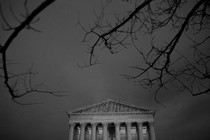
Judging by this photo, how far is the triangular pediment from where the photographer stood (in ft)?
107

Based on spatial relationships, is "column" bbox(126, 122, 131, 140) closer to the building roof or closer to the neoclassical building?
the neoclassical building

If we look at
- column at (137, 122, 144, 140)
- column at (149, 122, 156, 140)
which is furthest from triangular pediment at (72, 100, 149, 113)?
column at (149, 122, 156, 140)

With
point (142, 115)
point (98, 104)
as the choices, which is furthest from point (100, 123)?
point (142, 115)

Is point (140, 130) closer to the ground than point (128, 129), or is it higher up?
closer to the ground

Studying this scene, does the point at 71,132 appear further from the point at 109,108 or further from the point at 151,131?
the point at 151,131

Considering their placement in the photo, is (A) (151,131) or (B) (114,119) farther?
(B) (114,119)

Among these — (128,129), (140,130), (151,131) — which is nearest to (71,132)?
(128,129)

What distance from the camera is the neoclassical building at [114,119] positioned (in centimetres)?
3144

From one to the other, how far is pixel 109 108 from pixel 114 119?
93.6 inches

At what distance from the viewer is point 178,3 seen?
2820mm

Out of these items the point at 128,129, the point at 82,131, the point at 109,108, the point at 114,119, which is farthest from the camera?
the point at 109,108

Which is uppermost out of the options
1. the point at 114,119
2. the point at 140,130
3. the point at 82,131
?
the point at 114,119

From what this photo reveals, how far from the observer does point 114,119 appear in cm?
3225

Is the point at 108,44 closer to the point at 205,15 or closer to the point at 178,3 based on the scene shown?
the point at 178,3
